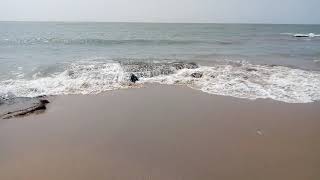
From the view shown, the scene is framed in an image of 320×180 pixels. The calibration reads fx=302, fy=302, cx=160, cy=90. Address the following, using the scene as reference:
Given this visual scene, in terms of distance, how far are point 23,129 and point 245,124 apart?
16.4 feet

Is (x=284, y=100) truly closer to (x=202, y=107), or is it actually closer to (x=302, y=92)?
(x=302, y=92)

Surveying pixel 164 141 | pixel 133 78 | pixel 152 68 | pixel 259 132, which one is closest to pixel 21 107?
pixel 164 141

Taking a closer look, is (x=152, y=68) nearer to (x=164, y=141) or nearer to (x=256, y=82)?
(x=256, y=82)

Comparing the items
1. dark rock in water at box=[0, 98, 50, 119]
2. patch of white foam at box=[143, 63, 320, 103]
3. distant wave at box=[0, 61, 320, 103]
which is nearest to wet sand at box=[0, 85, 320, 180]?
dark rock in water at box=[0, 98, 50, 119]

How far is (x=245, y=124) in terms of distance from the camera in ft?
22.9

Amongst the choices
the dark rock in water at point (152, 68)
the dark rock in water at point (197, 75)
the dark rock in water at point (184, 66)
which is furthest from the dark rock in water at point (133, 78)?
the dark rock in water at point (184, 66)

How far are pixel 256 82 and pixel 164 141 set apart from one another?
6918mm

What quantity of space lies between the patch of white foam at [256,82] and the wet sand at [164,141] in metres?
0.97

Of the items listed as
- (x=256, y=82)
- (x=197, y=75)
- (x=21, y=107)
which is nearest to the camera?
(x=21, y=107)

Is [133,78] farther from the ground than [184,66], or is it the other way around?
[184,66]

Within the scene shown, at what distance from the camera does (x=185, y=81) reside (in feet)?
39.0

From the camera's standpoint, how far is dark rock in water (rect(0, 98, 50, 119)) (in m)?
7.68

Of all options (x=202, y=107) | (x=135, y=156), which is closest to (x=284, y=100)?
(x=202, y=107)

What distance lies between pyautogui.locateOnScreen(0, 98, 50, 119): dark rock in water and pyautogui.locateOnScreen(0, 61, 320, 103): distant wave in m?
0.74
